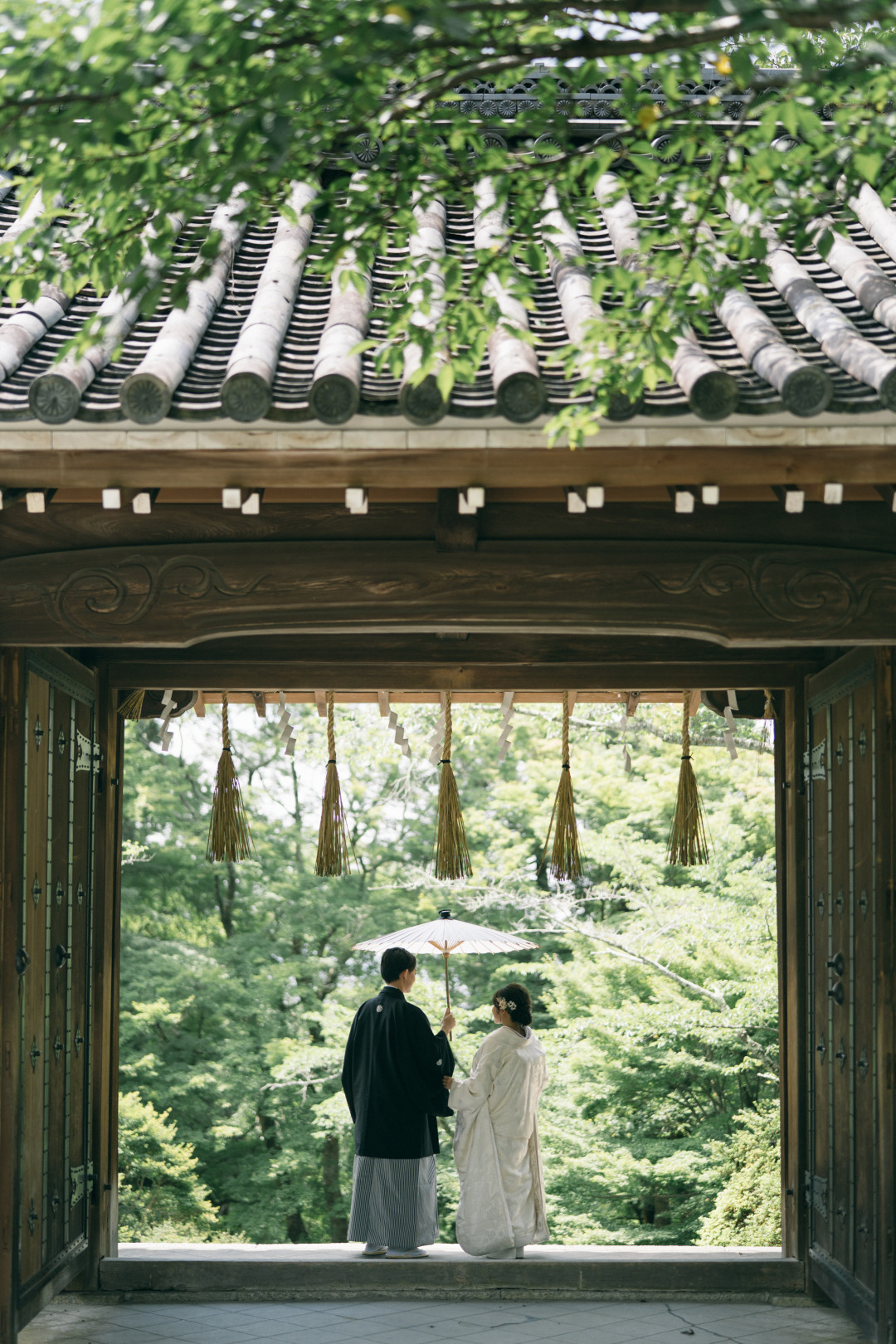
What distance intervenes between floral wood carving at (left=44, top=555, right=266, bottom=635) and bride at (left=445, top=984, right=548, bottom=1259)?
259 cm

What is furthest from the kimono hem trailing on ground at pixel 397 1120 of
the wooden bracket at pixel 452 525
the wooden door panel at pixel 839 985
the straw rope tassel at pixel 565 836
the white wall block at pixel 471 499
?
the white wall block at pixel 471 499

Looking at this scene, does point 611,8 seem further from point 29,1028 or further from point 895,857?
point 29,1028

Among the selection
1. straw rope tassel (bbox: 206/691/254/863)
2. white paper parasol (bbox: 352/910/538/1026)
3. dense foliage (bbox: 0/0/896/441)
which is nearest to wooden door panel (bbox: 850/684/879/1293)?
dense foliage (bbox: 0/0/896/441)

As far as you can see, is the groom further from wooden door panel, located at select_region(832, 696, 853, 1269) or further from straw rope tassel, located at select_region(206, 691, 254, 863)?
wooden door panel, located at select_region(832, 696, 853, 1269)

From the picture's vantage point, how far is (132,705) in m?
5.52

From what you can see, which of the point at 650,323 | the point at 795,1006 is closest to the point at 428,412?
the point at 650,323

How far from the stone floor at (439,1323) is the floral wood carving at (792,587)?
2.47 meters

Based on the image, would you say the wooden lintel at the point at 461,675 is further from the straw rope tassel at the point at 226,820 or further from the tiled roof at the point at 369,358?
the tiled roof at the point at 369,358

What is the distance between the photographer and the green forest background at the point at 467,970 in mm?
10898

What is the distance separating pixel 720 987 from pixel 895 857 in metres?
6.79

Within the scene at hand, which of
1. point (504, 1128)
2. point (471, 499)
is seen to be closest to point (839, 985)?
point (504, 1128)

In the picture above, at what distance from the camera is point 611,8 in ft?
7.34

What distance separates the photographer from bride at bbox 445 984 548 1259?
17.6 feet

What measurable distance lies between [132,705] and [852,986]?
294 cm
